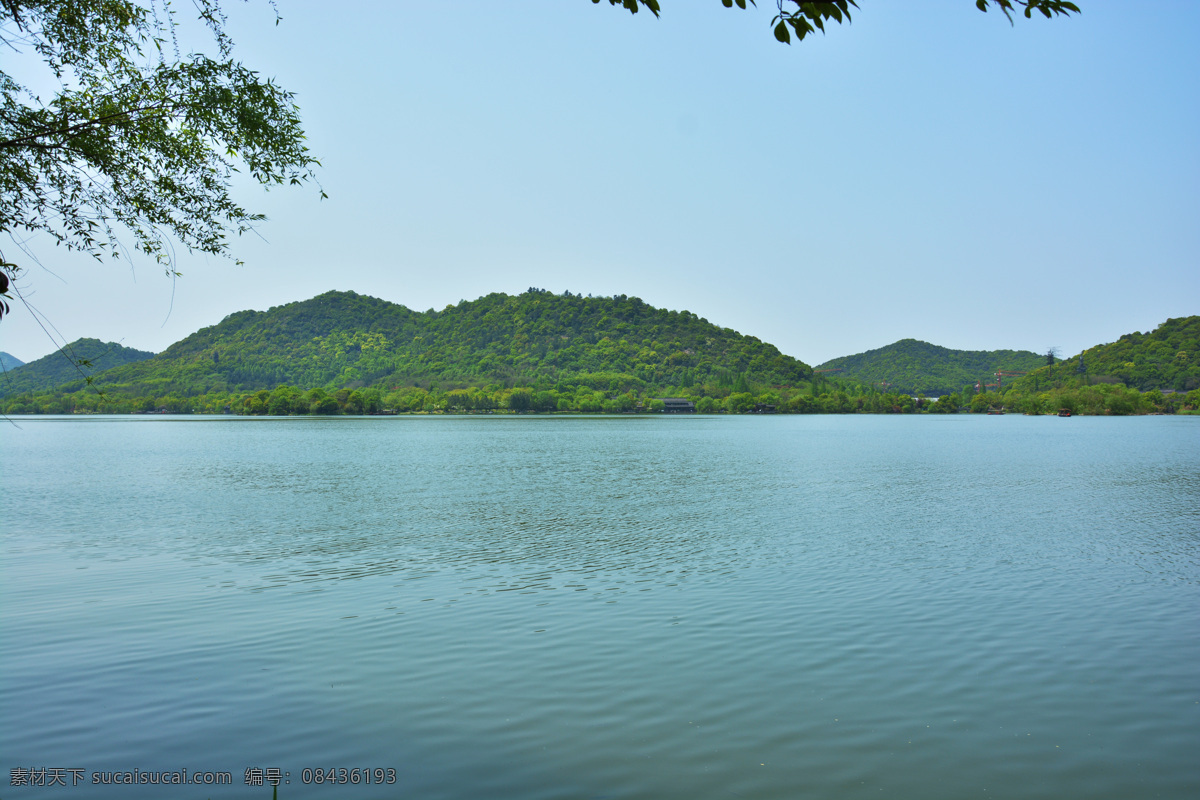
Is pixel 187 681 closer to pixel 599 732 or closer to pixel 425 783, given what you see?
pixel 425 783

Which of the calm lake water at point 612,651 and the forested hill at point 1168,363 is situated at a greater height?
the forested hill at point 1168,363

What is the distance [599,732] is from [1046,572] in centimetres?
1285

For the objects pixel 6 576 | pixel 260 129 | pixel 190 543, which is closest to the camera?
pixel 260 129

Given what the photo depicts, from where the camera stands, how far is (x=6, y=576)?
51.3 ft

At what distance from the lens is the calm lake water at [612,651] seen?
700 cm

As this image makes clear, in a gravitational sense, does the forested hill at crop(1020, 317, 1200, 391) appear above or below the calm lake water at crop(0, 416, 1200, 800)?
above

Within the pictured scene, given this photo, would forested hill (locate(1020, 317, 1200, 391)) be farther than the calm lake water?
Yes

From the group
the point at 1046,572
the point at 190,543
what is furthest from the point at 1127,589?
the point at 190,543

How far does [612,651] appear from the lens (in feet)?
34.2

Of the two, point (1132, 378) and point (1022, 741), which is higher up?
point (1132, 378)

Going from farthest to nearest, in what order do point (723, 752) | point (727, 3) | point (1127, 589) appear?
point (1127, 589), point (723, 752), point (727, 3)

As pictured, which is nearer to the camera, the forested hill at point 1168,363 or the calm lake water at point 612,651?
the calm lake water at point 612,651

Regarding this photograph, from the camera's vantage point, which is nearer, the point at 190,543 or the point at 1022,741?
the point at 1022,741

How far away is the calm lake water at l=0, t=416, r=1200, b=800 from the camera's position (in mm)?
6996
